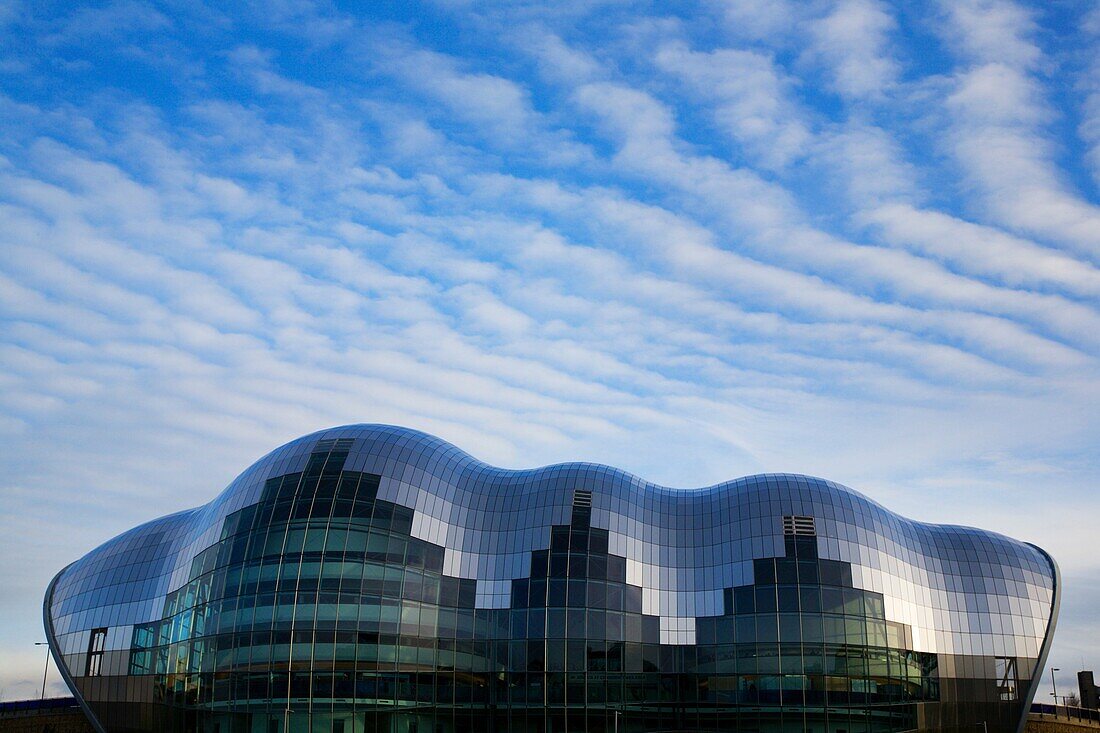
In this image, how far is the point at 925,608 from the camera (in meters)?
72.6

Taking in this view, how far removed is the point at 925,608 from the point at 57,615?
3299 inches

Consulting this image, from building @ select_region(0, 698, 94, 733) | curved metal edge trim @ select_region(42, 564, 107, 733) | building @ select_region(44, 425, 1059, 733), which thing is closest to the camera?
building @ select_region(44, 425, 1059, 733)

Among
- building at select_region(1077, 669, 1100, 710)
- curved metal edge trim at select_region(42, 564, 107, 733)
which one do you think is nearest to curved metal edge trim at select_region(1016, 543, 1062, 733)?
building at select_region(1077, 669, 1100, 710)

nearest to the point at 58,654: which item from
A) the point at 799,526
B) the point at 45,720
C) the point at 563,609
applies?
the point at 45,720

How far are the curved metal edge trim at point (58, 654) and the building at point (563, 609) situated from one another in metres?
5.22

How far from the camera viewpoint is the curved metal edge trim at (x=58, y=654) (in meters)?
81.6

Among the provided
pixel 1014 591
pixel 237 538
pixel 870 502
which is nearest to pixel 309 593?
pixel 237 538

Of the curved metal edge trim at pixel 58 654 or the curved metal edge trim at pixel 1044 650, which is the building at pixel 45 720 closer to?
the curved metal edge trim at pixel 58 654

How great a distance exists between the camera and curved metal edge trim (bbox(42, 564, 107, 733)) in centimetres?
8159

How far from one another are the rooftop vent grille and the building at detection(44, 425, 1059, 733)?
0.16 metres

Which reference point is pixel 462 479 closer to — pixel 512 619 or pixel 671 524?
pixel 512 619

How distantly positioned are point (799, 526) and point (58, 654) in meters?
72.5

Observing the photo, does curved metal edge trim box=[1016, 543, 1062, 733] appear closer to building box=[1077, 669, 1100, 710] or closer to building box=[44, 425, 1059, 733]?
building box=[44, 425, 1059, 733]

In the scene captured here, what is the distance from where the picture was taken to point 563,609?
68438 millimetres
